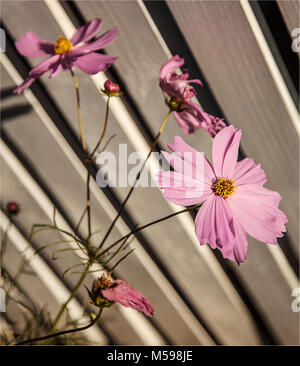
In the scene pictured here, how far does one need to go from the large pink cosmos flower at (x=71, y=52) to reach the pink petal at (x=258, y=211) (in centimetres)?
20

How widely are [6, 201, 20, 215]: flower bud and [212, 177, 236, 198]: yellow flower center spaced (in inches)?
14.9

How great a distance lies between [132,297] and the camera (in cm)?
36

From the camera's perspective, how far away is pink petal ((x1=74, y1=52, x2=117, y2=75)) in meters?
0.30

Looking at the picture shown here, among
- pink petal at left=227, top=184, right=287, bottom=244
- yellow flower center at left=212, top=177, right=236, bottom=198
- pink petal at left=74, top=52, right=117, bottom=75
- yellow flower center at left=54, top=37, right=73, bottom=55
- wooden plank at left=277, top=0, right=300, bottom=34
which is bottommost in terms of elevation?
pink petal at left=227, top=184, right=287, bottom=244

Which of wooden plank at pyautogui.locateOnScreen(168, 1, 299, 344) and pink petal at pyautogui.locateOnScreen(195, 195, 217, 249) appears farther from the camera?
wooden plank at pyautogui.locateOnScreen(168, 1, 299, 344)

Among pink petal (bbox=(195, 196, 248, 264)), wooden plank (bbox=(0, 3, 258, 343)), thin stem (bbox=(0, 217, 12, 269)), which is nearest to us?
pink petal (bbox=(195, 196, 248, 264))

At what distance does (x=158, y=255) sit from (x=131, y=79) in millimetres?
320

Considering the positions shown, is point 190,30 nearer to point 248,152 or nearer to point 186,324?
point 248,152

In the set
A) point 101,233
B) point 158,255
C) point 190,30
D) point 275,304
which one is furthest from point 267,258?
point 190,30

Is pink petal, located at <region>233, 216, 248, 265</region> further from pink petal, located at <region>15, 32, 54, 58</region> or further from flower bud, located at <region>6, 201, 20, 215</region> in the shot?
flower bud, located at <region>6, 201, 20, 215</region>

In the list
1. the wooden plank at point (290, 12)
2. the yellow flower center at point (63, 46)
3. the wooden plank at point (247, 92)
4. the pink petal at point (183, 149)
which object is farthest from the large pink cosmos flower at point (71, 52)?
the wooden plank at point (290, 12)

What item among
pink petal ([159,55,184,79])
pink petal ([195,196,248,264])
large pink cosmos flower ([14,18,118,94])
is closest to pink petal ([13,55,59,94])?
large pink cosmos flower ([14,18,118,94])

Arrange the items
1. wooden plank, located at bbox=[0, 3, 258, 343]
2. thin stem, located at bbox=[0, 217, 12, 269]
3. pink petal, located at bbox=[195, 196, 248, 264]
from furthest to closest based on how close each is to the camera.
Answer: thin stem, located at bbox=[0, 217, 12, 269] → wooden plank, located at bbox=[0, 3, 258, 343] → pink petal, located at bbox=[195, 196, 248, 264]

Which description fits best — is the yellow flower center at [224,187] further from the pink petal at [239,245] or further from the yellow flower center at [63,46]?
the yellow flower center at [63,46]
